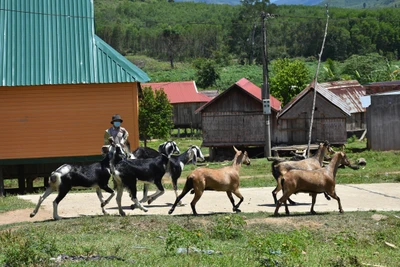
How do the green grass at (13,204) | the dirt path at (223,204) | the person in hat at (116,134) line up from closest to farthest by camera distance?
the dirt path at (223,204) → the green grass at (13,204) → the person in hat at (116,134)

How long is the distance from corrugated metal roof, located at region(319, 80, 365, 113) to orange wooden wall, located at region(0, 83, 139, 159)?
23.6 m

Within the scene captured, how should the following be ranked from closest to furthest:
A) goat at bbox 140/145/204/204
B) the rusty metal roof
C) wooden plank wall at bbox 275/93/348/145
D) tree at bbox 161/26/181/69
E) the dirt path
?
the dirt path → goat at bbox 140/145/204/204 → wooden plank wall at bbox 275/93/348/145 → the rusty metal roof → tree at bbox 161/26/181/69

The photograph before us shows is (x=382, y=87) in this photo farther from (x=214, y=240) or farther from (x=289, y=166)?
(x=214, y=240)

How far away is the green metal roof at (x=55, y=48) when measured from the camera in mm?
22125

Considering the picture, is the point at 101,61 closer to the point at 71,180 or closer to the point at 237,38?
Result: the point at 71,180

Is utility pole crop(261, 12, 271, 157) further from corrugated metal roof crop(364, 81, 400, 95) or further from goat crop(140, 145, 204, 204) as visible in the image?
goat crop(140, 145, 204, 204)

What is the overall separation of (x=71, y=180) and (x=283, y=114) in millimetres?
23102

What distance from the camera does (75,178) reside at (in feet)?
49.1

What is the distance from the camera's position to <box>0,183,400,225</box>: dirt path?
52.4ft

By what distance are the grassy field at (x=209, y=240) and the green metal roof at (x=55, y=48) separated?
811 cm

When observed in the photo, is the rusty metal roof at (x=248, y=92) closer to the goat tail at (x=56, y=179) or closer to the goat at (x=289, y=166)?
the goat at (x=289, y=166)

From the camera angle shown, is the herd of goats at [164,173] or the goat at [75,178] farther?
the goat at [75,178]

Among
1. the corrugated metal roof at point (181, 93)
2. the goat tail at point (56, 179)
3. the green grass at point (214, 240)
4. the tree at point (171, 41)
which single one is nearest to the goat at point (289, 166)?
the green grass at point (214, 240)

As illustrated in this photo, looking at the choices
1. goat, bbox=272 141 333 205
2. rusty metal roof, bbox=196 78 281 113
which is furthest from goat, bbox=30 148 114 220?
rusty metal roof, bbox=196 78 281 113
